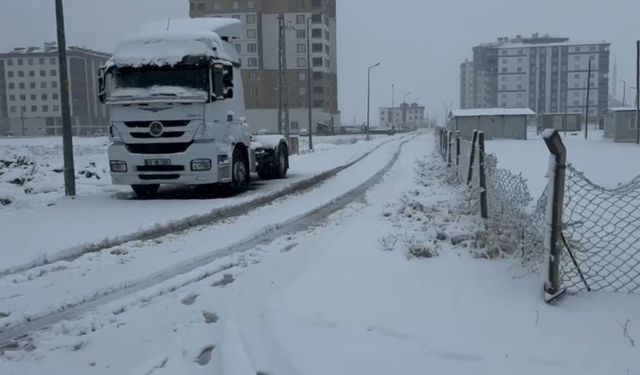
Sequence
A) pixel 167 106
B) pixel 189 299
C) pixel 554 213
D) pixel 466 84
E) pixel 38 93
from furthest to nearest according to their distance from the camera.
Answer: pixel 466 84 → pixel 38 93 → pixel 167 106 → pixel 189 299 → pixel 554 213

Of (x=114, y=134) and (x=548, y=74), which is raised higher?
(x=548, y=74)

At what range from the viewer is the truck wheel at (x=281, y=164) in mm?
19703

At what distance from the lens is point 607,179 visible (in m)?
16.8

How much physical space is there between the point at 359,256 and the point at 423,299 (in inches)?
74.8

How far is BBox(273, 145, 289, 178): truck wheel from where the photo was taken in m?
19.7

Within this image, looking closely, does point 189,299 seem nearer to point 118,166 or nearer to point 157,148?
point 157,148

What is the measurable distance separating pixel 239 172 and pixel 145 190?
228 centimetres

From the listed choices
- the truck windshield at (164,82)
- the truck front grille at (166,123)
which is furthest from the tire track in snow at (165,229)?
the truck windshield at (164,82)

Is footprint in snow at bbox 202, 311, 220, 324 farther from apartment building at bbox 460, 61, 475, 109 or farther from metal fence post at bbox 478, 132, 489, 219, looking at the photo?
apartment building at bbox 460, 61, 475, 109

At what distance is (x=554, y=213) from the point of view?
4.93 meters

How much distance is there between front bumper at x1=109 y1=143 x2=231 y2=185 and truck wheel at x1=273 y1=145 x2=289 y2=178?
5.67 meters

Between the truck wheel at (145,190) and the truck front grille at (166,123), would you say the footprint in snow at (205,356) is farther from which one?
the truck wheel at (145,190)

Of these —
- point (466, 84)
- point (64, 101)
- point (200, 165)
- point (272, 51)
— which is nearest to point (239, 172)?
point (200, 165)

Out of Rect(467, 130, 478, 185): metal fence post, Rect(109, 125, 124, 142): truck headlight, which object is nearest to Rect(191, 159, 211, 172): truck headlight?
Rect(109, 125, 124, 142): truck headlight
